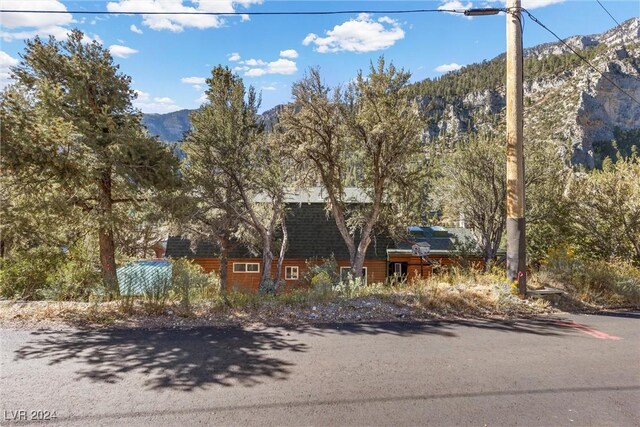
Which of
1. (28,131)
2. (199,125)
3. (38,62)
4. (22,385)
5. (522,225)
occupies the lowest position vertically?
(22,385)

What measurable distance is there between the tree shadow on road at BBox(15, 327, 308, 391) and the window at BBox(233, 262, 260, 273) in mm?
16060

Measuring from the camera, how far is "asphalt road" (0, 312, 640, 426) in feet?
10.8

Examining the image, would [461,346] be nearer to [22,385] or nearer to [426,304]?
[426,304]

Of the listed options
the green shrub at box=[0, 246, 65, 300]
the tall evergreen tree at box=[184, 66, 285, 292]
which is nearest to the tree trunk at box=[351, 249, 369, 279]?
the tall evergreen tree at box=[184, 66, 285, 292]

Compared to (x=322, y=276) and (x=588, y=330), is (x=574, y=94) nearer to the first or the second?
(x=322, y=276)

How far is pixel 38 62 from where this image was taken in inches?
352

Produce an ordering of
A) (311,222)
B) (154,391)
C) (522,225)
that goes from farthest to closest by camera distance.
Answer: (311,222)
(522,225)
(154,391)

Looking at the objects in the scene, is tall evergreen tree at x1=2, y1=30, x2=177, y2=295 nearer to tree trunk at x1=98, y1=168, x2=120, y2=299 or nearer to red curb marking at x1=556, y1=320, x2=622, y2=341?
tree trunk at x1=98, y1=168, x2=120, y2=299

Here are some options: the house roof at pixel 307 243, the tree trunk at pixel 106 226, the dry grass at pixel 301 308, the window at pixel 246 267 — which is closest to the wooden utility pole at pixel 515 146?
the dry grass at pixel 301 308

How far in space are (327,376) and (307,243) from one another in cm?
1787

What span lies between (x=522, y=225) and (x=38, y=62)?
1202 centimetres

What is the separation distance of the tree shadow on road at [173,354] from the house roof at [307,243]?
16.0 meters

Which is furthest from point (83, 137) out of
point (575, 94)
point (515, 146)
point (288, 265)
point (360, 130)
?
point (575, 94)

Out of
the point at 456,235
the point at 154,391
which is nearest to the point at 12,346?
the point at 154,391
